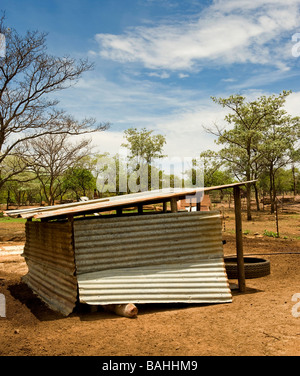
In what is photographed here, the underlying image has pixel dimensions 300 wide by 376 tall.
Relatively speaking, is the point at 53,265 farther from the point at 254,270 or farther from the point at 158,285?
the point at 254,270

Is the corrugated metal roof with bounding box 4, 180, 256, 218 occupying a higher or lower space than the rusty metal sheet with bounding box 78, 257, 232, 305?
higher

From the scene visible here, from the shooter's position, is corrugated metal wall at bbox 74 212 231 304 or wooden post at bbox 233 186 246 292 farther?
wooden post at bbox 233 186 246 292

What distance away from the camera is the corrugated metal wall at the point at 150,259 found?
698cm

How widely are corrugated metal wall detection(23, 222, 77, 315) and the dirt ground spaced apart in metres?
0.27

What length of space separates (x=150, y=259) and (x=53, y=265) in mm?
2427

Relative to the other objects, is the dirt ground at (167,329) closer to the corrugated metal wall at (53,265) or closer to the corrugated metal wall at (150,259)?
the corrugated metal wall at (53,265)

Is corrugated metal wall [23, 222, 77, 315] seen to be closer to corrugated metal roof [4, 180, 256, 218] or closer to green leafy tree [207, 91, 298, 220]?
corrugated metal roof [4, 180, 256, 218]

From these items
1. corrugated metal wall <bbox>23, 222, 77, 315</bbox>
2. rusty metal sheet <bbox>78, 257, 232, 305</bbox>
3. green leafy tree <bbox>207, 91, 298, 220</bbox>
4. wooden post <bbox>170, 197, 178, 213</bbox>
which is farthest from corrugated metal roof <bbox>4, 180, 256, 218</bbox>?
green leafy tree <bbox>207, 91, 298, 220</bbox>

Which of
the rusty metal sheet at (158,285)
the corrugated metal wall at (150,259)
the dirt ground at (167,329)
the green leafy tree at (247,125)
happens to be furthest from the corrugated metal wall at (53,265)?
the green leafy tree at (247,125)

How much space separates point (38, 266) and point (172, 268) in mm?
3940

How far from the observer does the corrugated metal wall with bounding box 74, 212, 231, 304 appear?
22.9ft

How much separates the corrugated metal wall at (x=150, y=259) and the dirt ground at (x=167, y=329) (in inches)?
15.1

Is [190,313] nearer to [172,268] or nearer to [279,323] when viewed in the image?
[172,268]

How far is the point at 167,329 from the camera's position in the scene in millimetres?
5812
